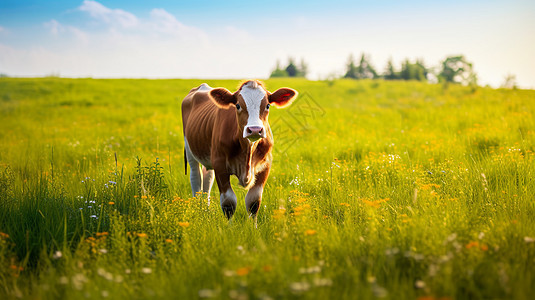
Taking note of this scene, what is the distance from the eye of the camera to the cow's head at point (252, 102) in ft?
13.4

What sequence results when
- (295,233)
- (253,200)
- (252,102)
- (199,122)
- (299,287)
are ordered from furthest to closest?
(199,122) → (253,200) → (252,102) → (295,233) → (299,287)

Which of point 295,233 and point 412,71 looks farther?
point 412,71

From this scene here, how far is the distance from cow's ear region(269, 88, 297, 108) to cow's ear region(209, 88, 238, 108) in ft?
1.65

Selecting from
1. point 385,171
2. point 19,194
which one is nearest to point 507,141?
point 385,171

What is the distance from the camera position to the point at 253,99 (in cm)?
439

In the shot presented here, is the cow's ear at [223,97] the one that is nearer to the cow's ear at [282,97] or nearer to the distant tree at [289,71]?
the cow's ear at [282,97]

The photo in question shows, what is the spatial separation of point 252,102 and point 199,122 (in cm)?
185

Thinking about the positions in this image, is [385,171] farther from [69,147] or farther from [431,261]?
[69,147]

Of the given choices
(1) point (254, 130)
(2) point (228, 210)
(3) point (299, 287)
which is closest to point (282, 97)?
(1) point (254, 130)

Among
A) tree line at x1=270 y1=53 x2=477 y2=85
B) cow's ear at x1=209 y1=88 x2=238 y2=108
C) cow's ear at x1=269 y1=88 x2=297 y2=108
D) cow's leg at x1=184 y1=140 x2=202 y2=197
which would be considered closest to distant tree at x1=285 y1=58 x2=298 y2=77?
tree line at x1=270 y1=53 x2=477 y2=85

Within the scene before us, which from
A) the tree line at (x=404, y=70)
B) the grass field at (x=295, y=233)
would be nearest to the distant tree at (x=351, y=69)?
the tree line at (x=404, y=70)

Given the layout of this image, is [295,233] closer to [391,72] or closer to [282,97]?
[282,97]

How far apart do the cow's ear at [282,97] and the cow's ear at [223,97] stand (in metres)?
0.50

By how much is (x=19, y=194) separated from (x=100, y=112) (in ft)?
51.1
